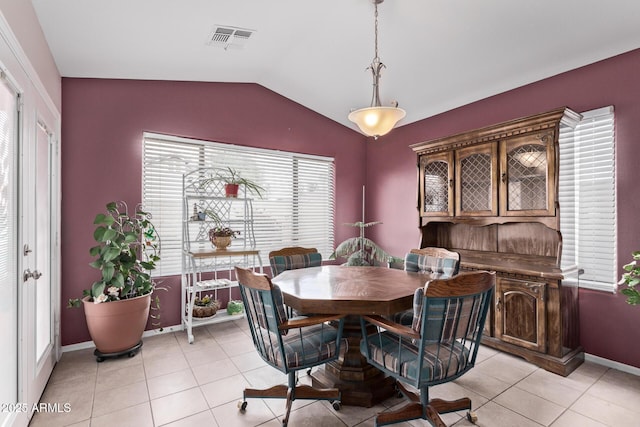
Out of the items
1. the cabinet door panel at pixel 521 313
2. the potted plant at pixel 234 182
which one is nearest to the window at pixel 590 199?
the cabinet door panel at pixel 521 313

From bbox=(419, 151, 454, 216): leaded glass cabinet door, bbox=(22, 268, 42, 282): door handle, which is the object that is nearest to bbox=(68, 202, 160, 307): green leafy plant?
bbox=(22, 268, 42, 282): door handle

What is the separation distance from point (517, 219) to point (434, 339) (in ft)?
5.87

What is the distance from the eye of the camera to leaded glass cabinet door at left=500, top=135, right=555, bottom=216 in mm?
2686

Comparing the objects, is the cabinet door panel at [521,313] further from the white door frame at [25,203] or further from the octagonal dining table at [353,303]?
the white door frame at [25,203]

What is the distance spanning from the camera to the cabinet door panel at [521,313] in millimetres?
2656

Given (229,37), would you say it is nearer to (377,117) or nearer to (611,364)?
(377,117)

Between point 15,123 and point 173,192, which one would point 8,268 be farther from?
point 173,192

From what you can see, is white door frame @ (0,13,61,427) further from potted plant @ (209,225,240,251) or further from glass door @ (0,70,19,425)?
potted plant @ (209,225,240,251)

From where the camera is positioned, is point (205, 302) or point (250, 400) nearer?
point (250, 400)

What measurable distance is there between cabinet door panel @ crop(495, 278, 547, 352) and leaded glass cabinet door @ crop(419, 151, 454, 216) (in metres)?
0.92

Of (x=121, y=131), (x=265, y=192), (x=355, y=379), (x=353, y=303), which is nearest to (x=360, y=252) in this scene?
(x=265, y=192)

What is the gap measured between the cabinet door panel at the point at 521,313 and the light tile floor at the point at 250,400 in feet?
0.67

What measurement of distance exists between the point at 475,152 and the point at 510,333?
169 centimetres

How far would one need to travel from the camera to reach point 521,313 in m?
2.78
